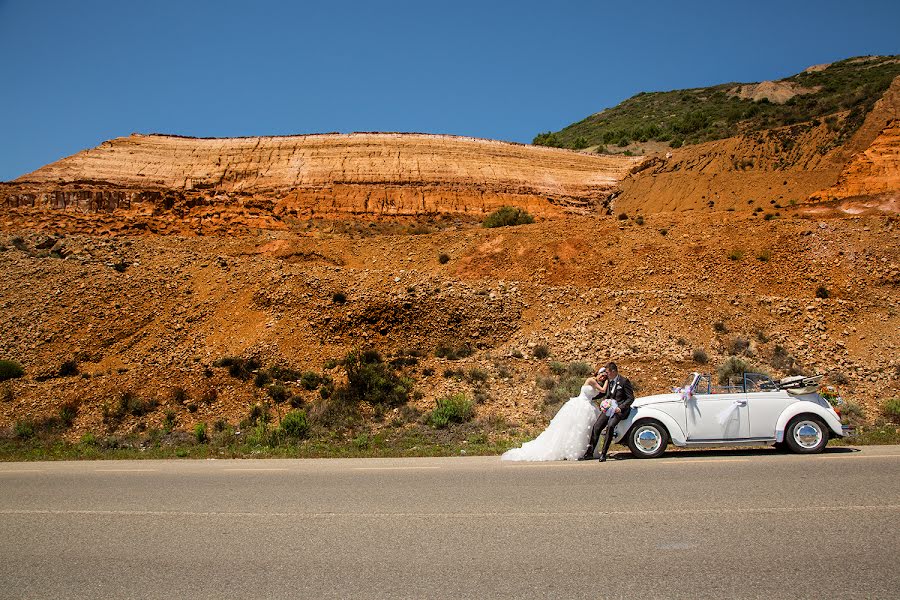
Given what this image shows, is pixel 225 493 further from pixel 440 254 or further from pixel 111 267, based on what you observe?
pixel 111 267

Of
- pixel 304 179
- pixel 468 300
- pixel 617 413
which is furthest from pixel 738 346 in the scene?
pixel 304 179

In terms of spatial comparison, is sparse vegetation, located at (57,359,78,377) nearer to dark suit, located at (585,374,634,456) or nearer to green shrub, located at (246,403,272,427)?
green shrub, located at (246,403,272,427)

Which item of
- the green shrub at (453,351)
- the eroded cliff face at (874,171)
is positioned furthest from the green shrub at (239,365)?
Result: the eroded cliff face at (874,171)

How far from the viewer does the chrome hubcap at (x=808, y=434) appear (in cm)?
1031

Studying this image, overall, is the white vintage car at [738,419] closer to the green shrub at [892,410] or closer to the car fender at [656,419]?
the car fender at [656,419]

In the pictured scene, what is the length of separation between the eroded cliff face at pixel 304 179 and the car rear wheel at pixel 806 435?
36.1 meters

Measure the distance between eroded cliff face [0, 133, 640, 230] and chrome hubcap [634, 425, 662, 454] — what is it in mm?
34871

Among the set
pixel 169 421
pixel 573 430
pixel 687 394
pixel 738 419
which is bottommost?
pixel 169 421

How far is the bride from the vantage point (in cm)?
1090

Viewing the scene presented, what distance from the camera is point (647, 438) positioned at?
10648mm

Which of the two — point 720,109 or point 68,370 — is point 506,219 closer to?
point 68,370

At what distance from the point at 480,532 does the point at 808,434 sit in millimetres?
6380

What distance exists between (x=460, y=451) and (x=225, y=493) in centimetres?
531

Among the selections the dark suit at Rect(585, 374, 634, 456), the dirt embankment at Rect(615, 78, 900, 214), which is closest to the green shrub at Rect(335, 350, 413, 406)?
the dark suit at Rect(585, 374, 634, 456)
